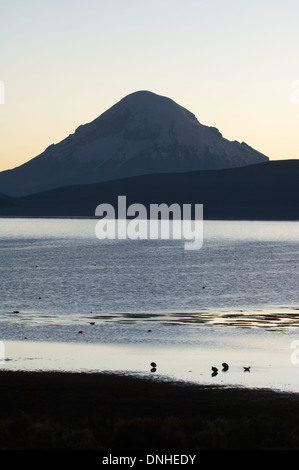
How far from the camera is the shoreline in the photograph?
2145 centimetres

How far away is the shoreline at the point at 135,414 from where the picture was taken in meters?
21.5

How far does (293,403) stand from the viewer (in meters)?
27.4

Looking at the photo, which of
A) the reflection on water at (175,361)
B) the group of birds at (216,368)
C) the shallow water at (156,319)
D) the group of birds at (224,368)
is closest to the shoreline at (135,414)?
the reflection on water at (175,361)

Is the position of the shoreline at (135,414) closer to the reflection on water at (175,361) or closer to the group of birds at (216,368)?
the reflection on water at (175,361)

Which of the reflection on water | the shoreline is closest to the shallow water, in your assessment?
the reflection on water

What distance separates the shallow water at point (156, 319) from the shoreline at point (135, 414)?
2.85m

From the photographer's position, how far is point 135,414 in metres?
25.9

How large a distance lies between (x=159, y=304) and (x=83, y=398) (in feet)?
123

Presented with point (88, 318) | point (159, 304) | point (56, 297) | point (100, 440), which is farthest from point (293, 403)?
point (56, 297)

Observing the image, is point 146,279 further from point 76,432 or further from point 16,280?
point 76,432

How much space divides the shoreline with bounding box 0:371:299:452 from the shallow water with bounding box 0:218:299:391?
2.85m

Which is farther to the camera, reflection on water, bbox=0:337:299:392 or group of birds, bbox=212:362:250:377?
group of birds, bbox=212:362:250:377

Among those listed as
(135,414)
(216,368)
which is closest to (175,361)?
(216,368)

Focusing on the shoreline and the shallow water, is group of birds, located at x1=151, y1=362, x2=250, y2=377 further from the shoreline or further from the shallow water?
the shoreline
